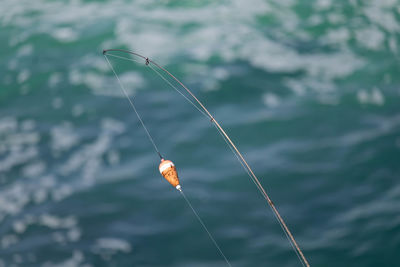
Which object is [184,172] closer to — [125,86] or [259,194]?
[259,194]

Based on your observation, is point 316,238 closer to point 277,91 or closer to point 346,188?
point 346,188

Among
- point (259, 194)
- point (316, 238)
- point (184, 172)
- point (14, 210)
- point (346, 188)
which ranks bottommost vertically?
point (316, 238)

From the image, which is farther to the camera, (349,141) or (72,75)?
(72,75)

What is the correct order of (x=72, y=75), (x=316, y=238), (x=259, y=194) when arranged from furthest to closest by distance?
(x=72, y=75)
(x=259, y=194)
(x=316, y=238)

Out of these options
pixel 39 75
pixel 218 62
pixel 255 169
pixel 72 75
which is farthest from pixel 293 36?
pixel 39 75

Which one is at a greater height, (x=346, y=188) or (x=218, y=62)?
(x=218, y=62)

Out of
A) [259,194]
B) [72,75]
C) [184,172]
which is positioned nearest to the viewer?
[259,194]

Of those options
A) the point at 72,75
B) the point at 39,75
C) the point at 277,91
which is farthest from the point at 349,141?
the point at 39,75
